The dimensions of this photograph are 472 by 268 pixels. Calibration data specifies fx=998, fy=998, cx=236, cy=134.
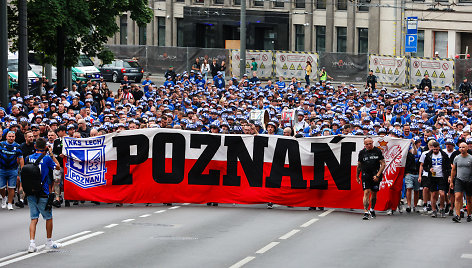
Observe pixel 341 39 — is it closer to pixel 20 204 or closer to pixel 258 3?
pixel 258 3

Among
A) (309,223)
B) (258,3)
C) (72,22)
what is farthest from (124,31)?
(309,223)

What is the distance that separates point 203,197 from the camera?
21531 millimetres

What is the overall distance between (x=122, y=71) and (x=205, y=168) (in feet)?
110

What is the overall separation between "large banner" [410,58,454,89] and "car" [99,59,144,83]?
48.6 feet

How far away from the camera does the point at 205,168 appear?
2158 centimetres

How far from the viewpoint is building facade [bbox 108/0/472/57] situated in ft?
197

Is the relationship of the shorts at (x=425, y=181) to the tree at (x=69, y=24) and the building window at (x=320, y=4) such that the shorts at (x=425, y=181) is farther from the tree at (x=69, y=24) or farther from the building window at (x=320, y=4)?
the building window at (x=320, y=4)

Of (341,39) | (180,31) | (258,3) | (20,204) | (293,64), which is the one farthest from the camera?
(180,31)

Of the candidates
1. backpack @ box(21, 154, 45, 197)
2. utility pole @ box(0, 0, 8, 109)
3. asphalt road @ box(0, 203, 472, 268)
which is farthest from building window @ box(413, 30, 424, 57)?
backpack @ box(21, 154, 45, 197)

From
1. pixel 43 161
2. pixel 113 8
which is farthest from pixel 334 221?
pixel 113 8

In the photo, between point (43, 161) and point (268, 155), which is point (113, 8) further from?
point (43, 161)

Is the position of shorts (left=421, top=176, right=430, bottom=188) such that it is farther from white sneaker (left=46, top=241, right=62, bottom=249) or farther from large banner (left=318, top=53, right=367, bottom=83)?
large banner (left=318, top=53, right=367, bottom=83)

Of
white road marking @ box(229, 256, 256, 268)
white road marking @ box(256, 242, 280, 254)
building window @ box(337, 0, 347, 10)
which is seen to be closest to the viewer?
white road marking @ box(229, 256, 256, 268)

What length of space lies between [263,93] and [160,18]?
3609 cm
